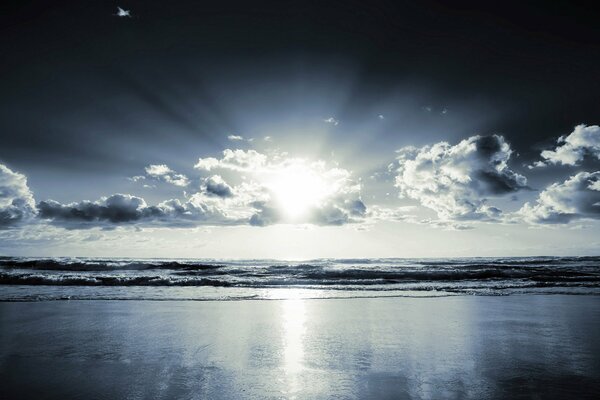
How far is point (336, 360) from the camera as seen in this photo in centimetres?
650

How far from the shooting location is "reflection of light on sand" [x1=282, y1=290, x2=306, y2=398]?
5689 mm

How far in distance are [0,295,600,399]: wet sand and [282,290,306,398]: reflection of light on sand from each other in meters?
0.04

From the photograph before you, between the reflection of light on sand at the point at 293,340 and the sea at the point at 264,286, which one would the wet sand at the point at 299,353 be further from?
the sea at the point at 264,286

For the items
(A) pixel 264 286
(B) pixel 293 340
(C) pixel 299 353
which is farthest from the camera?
(A) pixel 264 286

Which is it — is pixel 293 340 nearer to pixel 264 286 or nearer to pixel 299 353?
pixel 299 353

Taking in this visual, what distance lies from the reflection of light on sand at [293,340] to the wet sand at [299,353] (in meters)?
0.04

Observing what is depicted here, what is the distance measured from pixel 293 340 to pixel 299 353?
1.05 metres

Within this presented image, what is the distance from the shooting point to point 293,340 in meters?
8.05

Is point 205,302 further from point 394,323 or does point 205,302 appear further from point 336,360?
point 336,360

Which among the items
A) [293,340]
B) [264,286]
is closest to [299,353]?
[293,340]

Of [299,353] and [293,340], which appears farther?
[293,340]

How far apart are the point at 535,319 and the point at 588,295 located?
838cm

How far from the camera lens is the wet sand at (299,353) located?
5.16m

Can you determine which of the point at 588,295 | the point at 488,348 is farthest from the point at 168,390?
the point at 588,295
